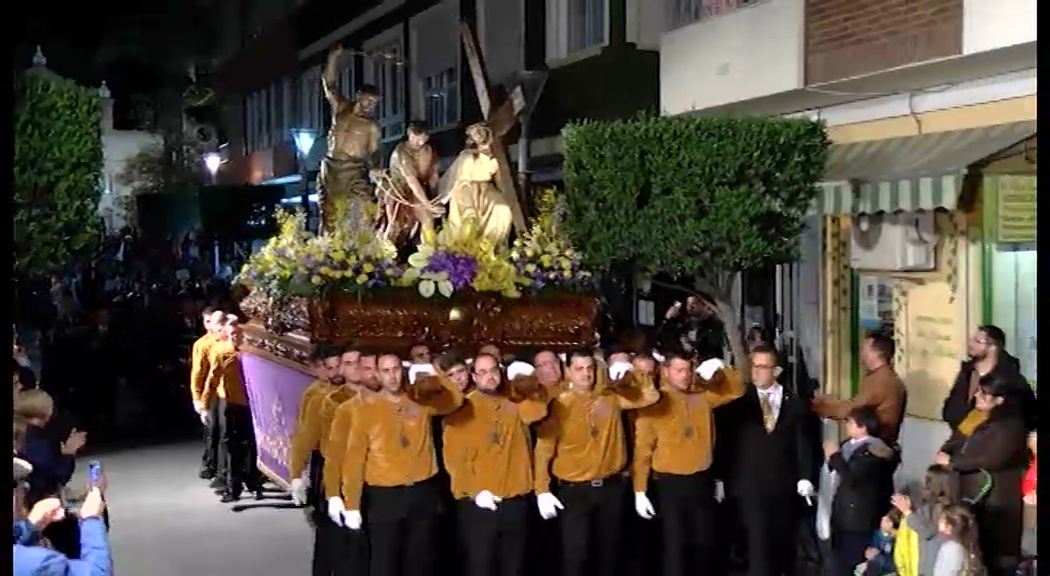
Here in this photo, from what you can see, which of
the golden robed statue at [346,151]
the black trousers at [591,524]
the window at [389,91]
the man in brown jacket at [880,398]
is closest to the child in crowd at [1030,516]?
the man in brown jacket at [880,398]

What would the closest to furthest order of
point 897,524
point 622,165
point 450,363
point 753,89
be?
point 897,524 → point 450,363 → point 622,165 → point 753,89

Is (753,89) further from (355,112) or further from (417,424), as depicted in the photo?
(417,424)

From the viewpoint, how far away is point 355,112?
35.7 ft

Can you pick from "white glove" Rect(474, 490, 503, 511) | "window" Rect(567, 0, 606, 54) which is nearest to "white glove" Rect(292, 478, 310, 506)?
"white glove" Rect(474, 490, 503, 511)

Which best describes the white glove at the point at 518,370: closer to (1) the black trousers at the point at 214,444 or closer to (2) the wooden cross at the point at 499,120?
(2) the wooden cross at the point at 499,120

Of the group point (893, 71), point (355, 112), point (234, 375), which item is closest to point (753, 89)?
point (893, 71)

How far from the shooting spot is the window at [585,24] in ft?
47.9

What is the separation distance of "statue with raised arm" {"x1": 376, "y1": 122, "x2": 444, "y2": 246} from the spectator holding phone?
5.07m

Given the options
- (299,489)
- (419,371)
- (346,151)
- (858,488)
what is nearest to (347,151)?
(346,151)

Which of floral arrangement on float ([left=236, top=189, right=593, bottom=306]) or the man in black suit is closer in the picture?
the man in black suit

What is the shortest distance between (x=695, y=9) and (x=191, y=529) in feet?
21.0

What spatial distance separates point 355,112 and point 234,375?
2202 mm

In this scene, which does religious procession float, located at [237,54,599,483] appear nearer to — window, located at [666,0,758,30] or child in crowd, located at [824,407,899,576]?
child in crowd, located at [824,407,899,576]

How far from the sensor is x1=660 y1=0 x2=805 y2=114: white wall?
10.9 meters
